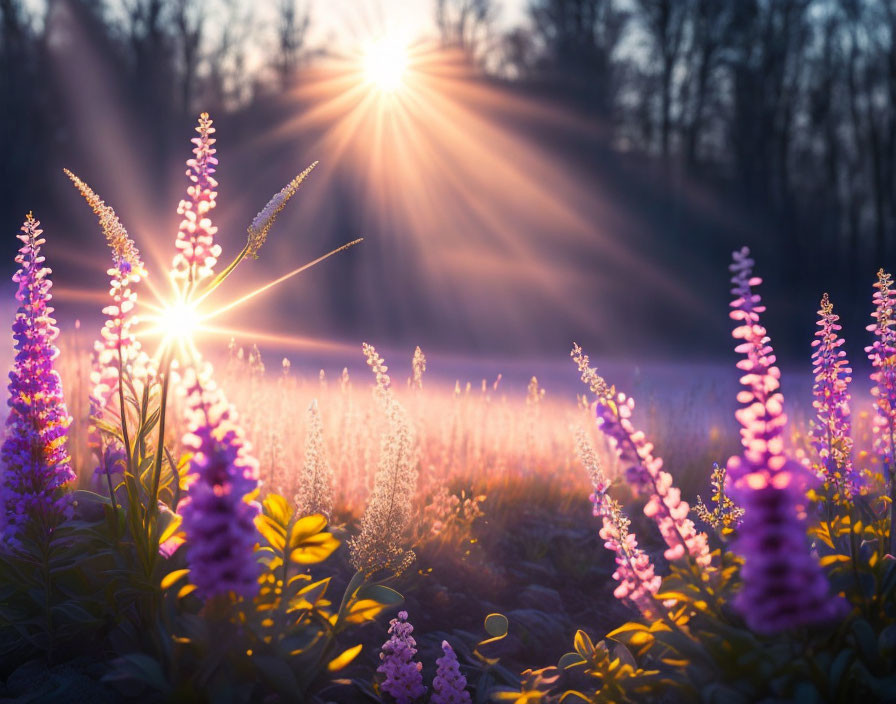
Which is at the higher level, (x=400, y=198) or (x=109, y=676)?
(x=400, y=198)

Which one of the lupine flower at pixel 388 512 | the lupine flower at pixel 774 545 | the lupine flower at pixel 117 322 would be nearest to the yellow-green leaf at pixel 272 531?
the lupine flower at pixel 117 322

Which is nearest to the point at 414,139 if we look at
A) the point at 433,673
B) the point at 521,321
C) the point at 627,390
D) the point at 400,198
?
the point at 400,198

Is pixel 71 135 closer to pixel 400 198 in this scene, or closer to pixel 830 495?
pixel 400 198

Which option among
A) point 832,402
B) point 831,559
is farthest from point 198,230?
point 832,402

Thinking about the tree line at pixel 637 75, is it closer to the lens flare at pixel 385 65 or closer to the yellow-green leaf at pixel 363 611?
the lens flare at pixel 385 65

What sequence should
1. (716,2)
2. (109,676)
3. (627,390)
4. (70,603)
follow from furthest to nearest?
(716,2) → (627,390) → (70,603) → (109,676)

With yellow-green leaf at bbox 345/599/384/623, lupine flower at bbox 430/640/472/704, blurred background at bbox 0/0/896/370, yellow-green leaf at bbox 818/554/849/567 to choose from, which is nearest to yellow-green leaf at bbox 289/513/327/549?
yellow-green leaf at bbox 345/599/384/623

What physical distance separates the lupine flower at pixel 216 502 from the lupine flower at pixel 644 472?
102cm

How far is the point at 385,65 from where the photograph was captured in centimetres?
2028

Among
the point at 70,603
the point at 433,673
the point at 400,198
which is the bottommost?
the point at 433,673

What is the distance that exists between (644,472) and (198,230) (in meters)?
1.58

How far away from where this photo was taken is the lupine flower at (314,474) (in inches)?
135

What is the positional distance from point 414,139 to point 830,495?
21.3 metres

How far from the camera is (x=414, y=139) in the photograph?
74.9ft
